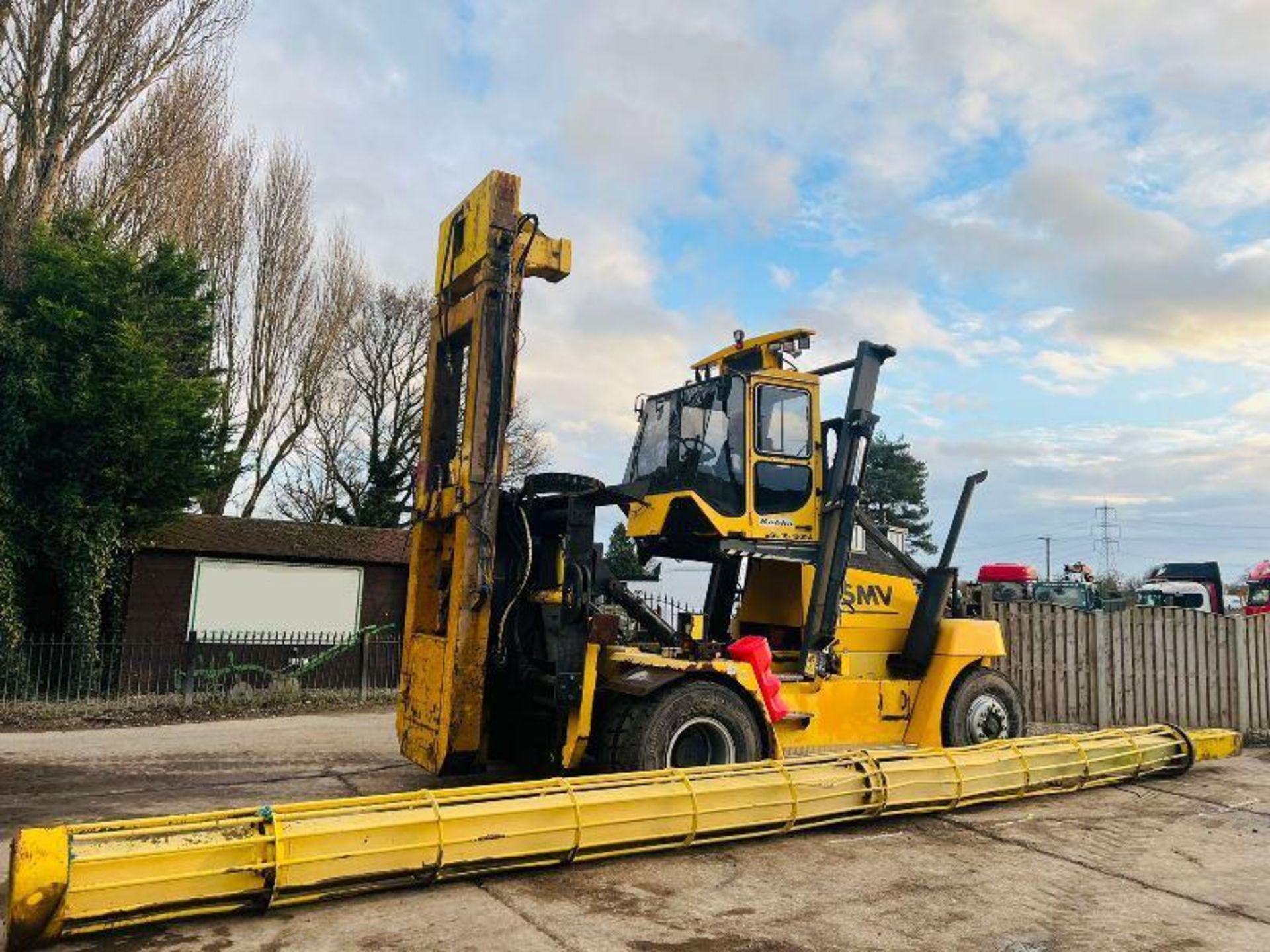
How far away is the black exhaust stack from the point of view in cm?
844

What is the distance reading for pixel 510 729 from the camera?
7.27 meters

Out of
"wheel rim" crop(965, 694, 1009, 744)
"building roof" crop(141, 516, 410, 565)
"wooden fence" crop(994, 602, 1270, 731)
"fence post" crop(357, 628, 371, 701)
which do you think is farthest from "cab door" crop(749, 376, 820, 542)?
"fence post" crop(357, 628, 371, 701)

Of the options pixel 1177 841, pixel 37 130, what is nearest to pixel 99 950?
pixel 1177 841

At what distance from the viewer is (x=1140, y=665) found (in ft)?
38.9

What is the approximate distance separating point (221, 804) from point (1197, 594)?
23.2 meters

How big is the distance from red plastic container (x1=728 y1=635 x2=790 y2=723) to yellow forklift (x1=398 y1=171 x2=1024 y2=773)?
0.05 feet

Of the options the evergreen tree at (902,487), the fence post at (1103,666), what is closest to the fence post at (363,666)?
the fence post at (1103,666)

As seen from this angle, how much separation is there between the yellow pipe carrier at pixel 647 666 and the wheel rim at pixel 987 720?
0.08 feet

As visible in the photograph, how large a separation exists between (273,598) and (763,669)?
12.1m

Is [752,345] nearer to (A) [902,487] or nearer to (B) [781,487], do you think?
(B) [781,487]

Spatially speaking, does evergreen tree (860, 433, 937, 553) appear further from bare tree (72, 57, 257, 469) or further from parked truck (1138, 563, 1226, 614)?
bare tree (72, 57, 257, 469)

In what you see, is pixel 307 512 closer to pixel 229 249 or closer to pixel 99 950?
pixel 229 249

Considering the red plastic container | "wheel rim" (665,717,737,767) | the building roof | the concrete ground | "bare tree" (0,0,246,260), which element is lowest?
the concrete ground

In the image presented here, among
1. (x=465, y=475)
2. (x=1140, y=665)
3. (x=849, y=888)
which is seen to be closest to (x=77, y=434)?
(x=465, y=475)
